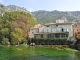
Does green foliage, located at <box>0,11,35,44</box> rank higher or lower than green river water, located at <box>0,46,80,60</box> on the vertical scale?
higher

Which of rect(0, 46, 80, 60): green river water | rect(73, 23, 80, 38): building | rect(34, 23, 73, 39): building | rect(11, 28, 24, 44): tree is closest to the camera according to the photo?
rect(0, 46, 80, 60): green river water

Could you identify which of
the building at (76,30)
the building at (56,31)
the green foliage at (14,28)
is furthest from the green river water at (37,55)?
the building at (76,30)

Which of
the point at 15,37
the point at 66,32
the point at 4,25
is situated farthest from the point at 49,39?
the point at 4,25

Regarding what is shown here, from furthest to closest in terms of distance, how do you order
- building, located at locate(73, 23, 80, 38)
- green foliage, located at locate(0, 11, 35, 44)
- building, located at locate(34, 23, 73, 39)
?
green foliage, located at locate(0, 11, 35, 44) < building, located at locate(73, 23, 80, 38) < building, located at locate(34, 23, 73, 39)

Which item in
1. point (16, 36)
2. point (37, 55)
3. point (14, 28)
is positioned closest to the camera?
point (37, 55)

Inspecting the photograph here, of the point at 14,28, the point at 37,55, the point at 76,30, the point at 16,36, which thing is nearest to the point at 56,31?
the point at 76,30

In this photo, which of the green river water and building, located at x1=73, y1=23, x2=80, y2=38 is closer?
the green river water

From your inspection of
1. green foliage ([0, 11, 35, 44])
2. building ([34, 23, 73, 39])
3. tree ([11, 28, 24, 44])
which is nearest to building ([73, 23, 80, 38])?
building ([34, 23, 73, 39])

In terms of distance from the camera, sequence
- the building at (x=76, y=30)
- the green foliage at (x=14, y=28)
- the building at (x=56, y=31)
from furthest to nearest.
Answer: the green foliage at (x=14, y=28), the building at (x=76, y=30), the building at (x=56, y=31)

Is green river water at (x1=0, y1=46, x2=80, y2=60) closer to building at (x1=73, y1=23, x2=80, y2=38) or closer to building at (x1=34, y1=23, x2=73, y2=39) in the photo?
building at (x1=34, y1=23, x2=73, y2=39)

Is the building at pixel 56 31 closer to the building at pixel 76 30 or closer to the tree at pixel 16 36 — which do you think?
the building at pixel 76 30

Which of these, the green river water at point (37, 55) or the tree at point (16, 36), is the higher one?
the tree at point (16, 36)

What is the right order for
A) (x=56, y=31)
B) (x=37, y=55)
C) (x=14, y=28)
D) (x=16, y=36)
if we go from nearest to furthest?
1. (x=37, y=55)
2. (x=16, y=36)
3. (x=56, y=31)
4. (x=14, y=28)

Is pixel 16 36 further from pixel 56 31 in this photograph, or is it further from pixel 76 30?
pixel 76 30
